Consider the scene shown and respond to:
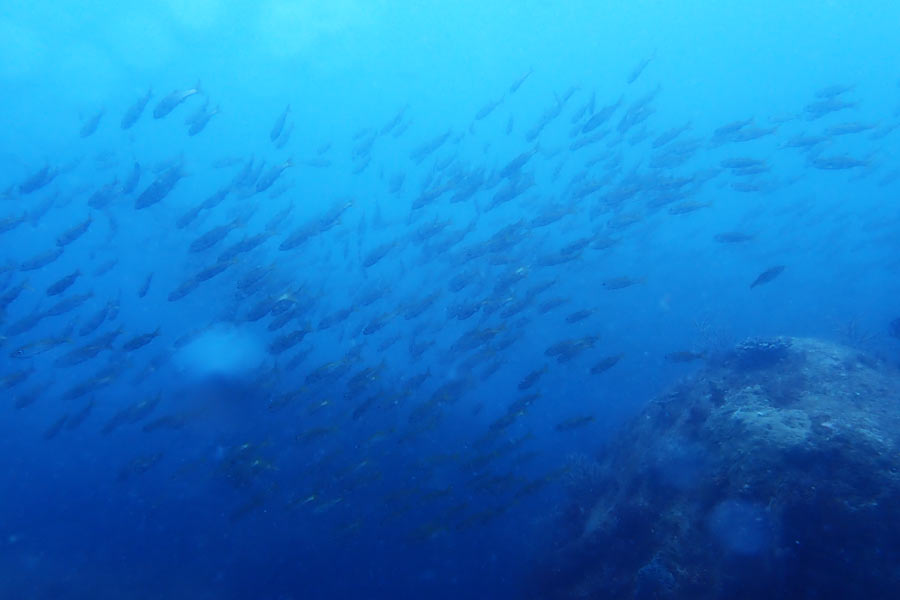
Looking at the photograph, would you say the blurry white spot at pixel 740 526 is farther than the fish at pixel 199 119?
No

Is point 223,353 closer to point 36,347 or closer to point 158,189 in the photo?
point 36,347

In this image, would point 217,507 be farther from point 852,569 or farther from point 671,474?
point 852,569

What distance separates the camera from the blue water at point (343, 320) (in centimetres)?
1130

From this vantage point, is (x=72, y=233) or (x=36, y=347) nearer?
(x=36, y=347)

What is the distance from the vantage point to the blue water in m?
11.3

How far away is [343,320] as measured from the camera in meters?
15.3

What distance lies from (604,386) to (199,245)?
17925mm

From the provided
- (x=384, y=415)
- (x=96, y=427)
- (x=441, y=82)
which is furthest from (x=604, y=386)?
(x=441, y=82)

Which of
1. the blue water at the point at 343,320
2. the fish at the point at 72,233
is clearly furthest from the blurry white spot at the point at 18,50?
the fish at the point at 72,233

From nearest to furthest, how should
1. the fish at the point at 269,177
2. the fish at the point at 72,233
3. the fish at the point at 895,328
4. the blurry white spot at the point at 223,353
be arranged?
the fish at the point at 72,233
the fish at the point at 269,177
the fish at the point at 895,328
the blurry white spot at the point at 223,353

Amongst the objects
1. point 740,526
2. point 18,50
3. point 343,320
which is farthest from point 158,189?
point 18,50

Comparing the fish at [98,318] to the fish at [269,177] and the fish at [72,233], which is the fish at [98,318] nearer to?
the fish at [72,233]

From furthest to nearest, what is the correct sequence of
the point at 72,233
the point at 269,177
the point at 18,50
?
the point at 18,50 → the point at 269,177 → the point at 72,233

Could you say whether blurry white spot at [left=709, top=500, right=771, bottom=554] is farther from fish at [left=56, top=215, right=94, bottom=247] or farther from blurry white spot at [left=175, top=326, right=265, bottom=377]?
blurry white spot at [left=175, top=326, right=265, bottom=377]
